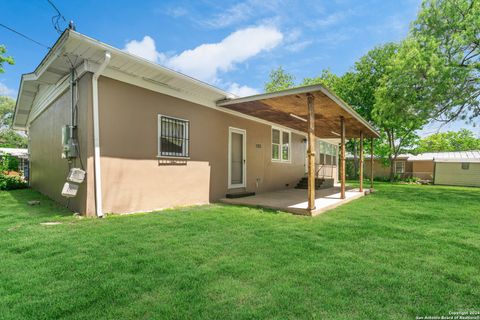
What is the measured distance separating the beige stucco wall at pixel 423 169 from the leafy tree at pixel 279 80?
1537 centimetres

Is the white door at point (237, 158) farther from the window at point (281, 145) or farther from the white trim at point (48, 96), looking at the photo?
the white trim at point (48, 96)

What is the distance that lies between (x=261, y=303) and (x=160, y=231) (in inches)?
95.9

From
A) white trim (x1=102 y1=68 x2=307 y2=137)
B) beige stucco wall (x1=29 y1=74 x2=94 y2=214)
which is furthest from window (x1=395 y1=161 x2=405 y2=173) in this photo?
beige stucco wall (x1=29 y1=74 x2=94 y2=214)

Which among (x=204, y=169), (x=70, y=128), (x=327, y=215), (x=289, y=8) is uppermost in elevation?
(x=289, y=8)

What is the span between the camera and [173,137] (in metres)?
6.19

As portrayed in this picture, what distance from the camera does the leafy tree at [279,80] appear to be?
28.0 m

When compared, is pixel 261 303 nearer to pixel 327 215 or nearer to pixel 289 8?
pixel 327 215

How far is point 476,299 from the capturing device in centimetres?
208

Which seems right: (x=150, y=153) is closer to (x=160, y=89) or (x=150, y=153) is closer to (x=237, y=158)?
(x=160, y=89)

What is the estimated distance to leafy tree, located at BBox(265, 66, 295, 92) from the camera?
28.0m

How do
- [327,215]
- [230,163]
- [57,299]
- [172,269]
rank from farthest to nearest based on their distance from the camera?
[230,163]
[327,215]
[172,269]
[57,299]

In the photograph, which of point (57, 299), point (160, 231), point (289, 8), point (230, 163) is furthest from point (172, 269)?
point (289, 8)

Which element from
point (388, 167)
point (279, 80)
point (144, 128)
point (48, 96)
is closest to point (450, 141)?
point (388, 167)

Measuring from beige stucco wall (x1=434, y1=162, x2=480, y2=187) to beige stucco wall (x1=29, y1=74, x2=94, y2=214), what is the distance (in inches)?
1025
